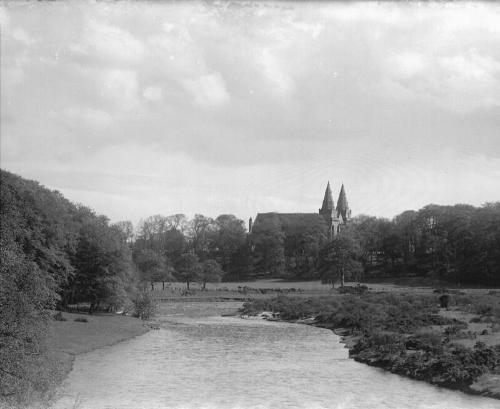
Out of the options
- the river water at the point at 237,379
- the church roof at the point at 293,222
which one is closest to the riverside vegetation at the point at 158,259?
the river water at the point at 237,379

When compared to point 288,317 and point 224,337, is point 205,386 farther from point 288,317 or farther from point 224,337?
point 288,317

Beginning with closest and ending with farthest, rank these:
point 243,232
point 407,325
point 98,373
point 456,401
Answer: point 456,401 < point 98,373 < point 407,325 < point 243,232

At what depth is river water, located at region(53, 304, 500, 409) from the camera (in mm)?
29766

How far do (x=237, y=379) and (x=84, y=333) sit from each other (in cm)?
2191

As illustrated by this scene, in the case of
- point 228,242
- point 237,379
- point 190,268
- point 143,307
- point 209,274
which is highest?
point 228,242

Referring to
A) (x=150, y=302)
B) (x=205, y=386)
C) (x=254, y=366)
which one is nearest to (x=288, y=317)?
(x=150, y=302)

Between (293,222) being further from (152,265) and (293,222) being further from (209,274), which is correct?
(152,265)

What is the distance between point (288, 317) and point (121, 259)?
21.0m

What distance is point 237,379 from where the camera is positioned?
116 ft

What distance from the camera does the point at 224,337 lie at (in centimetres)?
5500

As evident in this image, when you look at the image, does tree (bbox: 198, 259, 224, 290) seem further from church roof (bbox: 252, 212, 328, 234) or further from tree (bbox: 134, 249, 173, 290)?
church roof (bbox: 252, 212, 328, 234)

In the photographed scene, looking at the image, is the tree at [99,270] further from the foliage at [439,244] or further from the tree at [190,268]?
the foliage at [439,244]

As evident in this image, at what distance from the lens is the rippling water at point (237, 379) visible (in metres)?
29.8

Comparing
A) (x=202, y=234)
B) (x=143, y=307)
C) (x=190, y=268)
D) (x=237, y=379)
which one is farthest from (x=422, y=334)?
(x=202, y=234)
